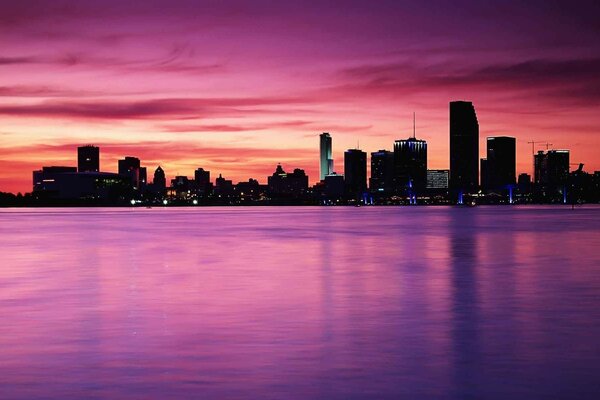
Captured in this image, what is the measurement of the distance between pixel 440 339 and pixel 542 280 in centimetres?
1491

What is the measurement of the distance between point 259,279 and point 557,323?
14106 millimetres

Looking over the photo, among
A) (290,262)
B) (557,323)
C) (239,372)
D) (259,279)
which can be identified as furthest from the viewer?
(290,262)

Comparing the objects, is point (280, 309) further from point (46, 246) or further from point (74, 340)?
point (46, 246)

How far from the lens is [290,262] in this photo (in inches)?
1575

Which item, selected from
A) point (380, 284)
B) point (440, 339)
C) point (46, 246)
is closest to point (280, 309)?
point (440, 339)

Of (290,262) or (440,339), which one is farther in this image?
(290,262)

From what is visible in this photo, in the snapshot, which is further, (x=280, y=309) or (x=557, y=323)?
(x=280, y=309)

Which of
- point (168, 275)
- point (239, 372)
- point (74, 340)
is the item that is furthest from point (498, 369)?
point (168, 275)

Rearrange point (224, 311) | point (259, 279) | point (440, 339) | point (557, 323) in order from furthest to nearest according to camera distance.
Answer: point (259, 279), point (224, 311), point (557, 323), point (440, 339)

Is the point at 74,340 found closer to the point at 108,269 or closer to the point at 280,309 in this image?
the point at 280,309

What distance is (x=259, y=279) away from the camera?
102 feet

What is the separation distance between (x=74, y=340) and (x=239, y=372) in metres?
5.19

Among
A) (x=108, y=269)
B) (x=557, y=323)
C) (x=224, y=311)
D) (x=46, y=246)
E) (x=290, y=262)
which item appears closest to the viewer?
(x=557, y=323)

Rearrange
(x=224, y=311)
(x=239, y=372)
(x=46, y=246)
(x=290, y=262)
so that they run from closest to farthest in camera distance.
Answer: (x=239, y=372) < (x=224, y=311) < (x=290, y=262) < (x=46, y=246)
